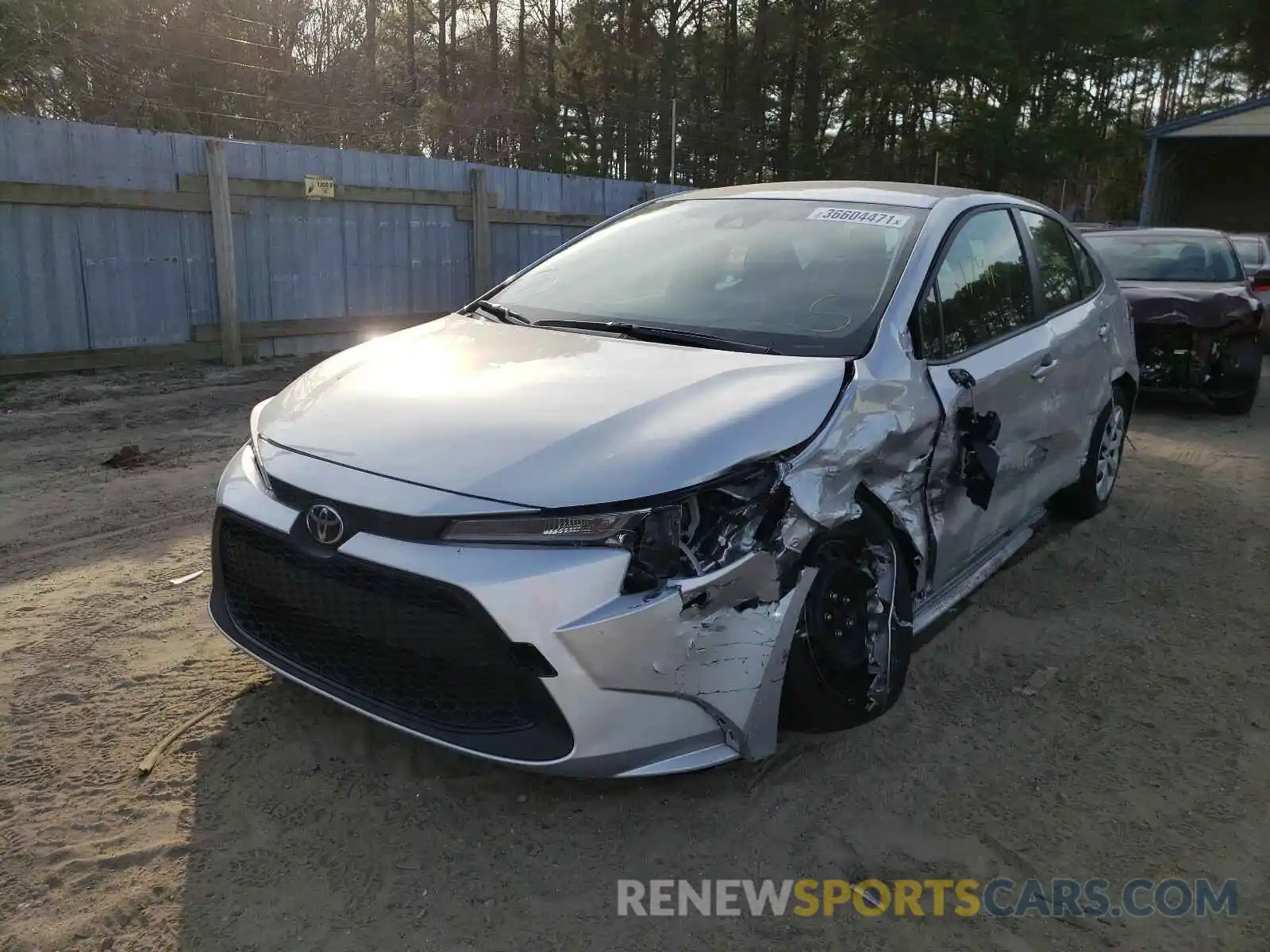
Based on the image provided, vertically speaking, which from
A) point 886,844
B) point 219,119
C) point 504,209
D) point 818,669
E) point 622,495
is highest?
point 219,119

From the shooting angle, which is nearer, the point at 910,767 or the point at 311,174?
the point at 910,767

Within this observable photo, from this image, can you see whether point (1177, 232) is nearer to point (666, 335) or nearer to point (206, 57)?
point (666, 335)

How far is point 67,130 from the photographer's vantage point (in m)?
8.38

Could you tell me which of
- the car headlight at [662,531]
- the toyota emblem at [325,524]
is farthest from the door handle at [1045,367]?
the toyota emblem at [325,524]

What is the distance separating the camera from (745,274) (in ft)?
11.8

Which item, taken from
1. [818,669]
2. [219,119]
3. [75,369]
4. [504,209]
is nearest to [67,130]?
[75,369]

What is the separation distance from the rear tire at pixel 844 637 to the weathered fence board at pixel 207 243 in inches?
310

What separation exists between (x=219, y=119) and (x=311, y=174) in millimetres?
6208

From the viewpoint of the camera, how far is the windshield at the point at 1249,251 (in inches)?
512

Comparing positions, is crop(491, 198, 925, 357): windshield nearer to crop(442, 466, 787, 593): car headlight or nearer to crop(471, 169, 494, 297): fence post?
crop(442, 466, 787, 593): car headlight

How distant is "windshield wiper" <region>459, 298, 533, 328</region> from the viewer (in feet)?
12.1

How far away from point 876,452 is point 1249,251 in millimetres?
13268

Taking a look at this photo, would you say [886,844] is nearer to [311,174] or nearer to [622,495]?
[622,495]

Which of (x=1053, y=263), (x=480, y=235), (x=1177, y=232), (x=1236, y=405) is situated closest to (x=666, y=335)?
(x=1053, y=263)
